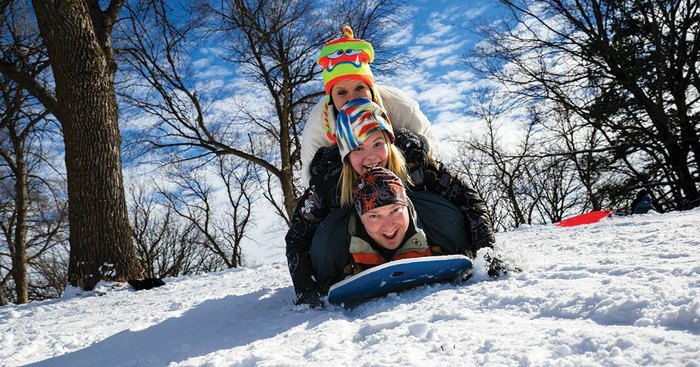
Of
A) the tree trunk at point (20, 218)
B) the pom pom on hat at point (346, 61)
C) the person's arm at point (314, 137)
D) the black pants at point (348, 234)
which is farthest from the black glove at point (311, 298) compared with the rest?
the tree trunk at point (20, 218)

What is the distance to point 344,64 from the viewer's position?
2848 millimetres

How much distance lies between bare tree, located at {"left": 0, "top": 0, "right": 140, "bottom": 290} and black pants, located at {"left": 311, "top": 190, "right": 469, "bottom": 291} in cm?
351

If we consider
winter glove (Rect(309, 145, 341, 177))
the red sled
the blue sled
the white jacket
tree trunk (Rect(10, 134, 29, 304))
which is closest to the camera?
the blue sled

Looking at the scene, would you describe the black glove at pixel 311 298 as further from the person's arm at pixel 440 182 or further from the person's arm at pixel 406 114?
the person's arm at pixel 406 114

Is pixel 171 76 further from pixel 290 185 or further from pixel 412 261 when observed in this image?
pixel 412 261

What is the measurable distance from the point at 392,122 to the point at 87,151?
384 cm

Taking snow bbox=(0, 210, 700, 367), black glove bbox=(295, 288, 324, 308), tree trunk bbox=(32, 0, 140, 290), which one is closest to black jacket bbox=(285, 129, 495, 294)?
black glove bbox=(295, 288, 324, 308)

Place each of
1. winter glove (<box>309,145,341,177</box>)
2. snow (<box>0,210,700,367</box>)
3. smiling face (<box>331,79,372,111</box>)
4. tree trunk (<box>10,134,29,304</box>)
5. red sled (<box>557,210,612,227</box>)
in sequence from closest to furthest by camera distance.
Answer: snow (<box>0,210,700,367</box>) → winter glove (<box>309,145,341,177</box>) → smiling face (<box>331,79,372,111</box>) → red sled (<box>557,210,612,227</box>) → tree trunk (<box>10,134,29,304</box>)

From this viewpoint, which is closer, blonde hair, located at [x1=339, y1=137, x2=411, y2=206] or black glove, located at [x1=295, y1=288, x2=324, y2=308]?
black glove, located at [x1=295, y1=288, x2=324, y2=308]

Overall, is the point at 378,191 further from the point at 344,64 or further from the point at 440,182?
the point at 344,64

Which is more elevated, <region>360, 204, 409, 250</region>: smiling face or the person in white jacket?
the person in white jacket

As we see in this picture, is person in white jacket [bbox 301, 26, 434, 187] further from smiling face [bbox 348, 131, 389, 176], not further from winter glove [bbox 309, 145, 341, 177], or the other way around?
smiling face [bbox 348, 131, 389, 176]

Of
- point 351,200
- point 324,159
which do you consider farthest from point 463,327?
point 324,159

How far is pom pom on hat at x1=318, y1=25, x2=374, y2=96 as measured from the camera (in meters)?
2.83
